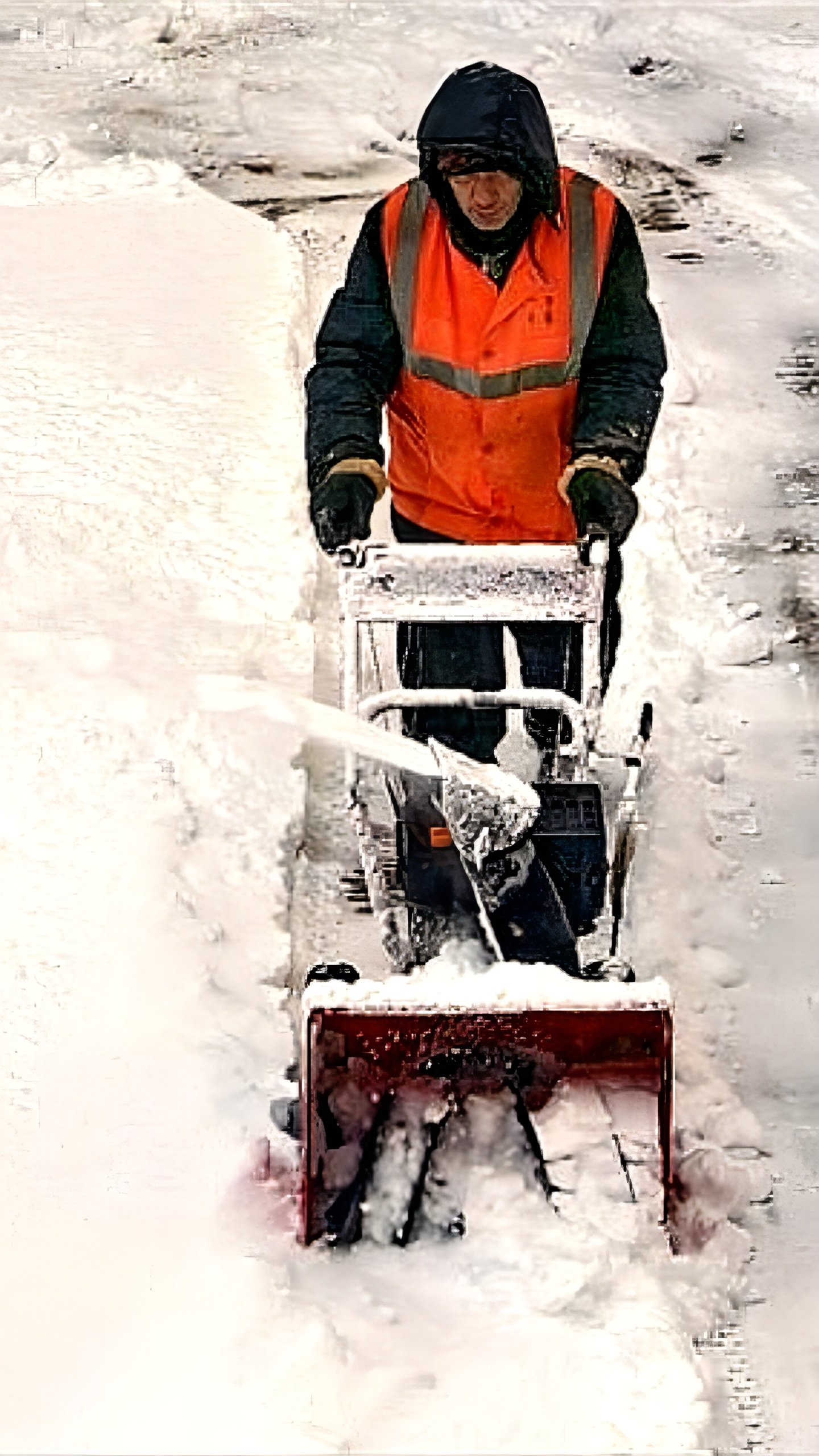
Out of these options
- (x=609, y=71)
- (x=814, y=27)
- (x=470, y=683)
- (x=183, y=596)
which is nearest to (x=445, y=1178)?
(x=470, y=683)

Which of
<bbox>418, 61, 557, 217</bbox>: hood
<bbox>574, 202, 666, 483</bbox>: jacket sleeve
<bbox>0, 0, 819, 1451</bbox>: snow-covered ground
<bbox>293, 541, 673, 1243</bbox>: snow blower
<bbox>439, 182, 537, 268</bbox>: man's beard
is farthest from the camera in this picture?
<bbox>574, 202, 666, 483</bbox>: jacket sleeve

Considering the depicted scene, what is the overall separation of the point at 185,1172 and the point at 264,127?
7245 millimetres

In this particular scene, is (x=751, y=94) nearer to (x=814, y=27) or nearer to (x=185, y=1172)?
(x=814, y=27)

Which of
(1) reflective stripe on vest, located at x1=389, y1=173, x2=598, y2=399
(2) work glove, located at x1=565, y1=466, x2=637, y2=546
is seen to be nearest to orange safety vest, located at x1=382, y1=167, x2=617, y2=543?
(1) reflective stripe on vest, located at x1=389, y1=173, x2=598, y2=399

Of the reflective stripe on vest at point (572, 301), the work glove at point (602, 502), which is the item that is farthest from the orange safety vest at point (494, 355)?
the work glove at point (602, 502)

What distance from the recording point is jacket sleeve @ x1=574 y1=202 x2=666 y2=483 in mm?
4523

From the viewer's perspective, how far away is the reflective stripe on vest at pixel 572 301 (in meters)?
4.51

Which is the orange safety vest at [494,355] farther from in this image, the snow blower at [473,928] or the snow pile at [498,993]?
the snow pile at [498,993]

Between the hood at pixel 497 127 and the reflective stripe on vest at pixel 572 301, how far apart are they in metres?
0.08

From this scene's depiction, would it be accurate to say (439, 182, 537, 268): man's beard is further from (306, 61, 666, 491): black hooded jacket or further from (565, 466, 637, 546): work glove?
(565, 466, 637, 546): work glove

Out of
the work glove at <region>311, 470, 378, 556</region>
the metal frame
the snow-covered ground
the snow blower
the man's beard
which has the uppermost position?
the man's beard

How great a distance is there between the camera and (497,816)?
4449 millimetres

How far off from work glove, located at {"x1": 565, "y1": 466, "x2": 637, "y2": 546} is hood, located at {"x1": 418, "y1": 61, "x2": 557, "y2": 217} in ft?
1.68

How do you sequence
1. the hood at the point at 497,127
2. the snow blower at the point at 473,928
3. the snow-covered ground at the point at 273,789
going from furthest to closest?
the hood at the point at 497,127 → the snow blower at the point at 473,928 → the snow-covered ground at the point at 273,789
